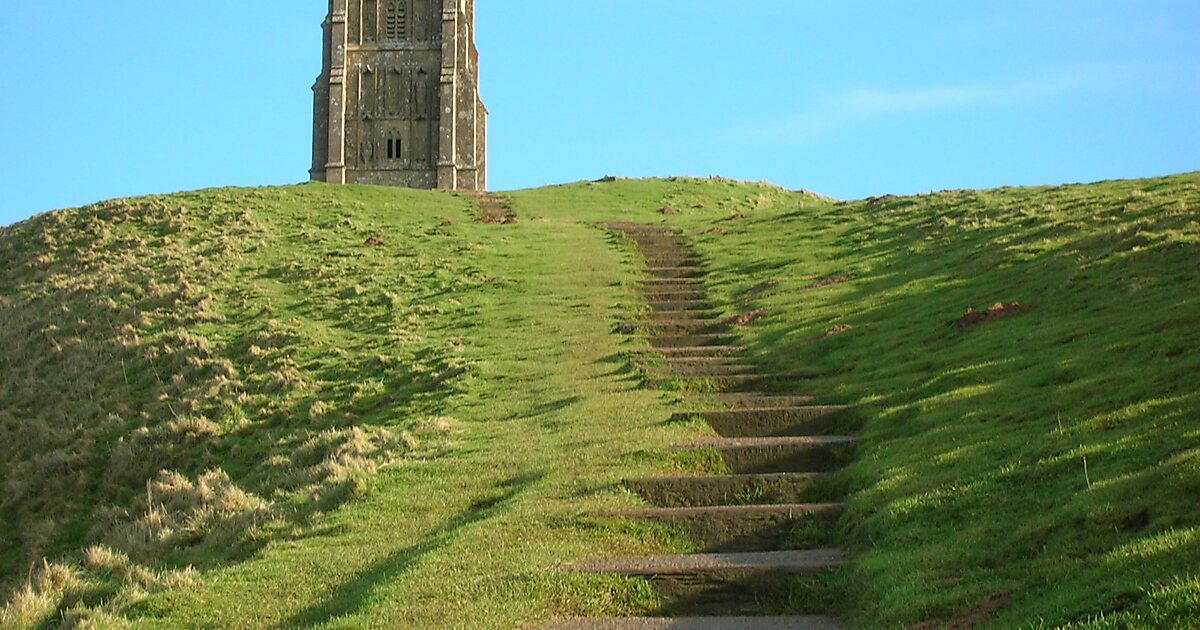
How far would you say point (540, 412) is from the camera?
65.3ft

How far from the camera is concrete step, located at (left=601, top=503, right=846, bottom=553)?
1260cm

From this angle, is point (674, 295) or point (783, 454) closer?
point (783, 454)

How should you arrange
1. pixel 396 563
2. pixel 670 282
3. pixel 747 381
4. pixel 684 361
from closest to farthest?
pixel 396 563
pixel 747 381
pixel 684 361
pixel 670 282

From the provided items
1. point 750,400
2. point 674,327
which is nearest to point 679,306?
point 674,327

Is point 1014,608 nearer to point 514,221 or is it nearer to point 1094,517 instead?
point 1094,517

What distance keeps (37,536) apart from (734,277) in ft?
61.1

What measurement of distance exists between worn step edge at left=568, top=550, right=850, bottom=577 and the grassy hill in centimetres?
31

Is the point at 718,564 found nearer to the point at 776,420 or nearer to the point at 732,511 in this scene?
the point at 732,511

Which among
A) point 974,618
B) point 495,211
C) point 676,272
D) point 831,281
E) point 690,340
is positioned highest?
point 495,211

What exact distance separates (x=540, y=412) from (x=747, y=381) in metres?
3.55

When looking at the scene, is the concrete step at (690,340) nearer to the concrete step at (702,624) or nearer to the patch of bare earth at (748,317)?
the patch of bare earth at (748,317)

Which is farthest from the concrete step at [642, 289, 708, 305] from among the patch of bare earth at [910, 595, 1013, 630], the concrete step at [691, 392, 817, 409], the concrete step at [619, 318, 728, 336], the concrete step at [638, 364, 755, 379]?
the patch of bare earth at [910, 595, 1013, 630]

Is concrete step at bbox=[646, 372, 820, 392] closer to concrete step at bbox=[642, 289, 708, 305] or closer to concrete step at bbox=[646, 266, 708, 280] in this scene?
concrete step at bbox=[642, 289, 708, 305]

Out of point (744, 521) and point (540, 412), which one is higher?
point (540, 412)
